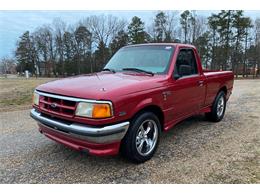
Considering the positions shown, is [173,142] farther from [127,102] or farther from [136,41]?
[136,41]

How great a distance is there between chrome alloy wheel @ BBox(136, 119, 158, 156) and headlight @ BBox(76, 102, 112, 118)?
724 mm

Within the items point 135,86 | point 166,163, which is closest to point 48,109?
point 135,86

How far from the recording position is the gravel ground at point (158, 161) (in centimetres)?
318

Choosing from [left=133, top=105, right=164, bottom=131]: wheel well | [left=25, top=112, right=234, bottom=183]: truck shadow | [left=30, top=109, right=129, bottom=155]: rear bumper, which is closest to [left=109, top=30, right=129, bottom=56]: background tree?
[left=25, top=112, right=234, bottom=183]: truck shadow

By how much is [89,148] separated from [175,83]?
6.21 feet

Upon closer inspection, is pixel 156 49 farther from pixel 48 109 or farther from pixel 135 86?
pixel 48 109

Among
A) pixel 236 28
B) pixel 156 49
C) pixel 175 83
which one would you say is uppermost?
pixel 236 28

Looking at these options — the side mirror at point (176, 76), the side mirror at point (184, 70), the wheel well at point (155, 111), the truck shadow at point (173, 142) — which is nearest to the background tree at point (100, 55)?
the truck shadow at point (173, 142)

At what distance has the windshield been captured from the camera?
13.8 feet

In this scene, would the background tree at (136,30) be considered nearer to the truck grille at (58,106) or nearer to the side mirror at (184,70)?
the side mirror at (184,70)

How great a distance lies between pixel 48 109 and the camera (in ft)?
11.4

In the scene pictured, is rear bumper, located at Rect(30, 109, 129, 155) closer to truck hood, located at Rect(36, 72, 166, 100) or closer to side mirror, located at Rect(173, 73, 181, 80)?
truck hood, located at Rect(36, 72, 166, 100)

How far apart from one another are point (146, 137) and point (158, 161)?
1.38 ft

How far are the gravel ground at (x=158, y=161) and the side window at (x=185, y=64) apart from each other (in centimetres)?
134
